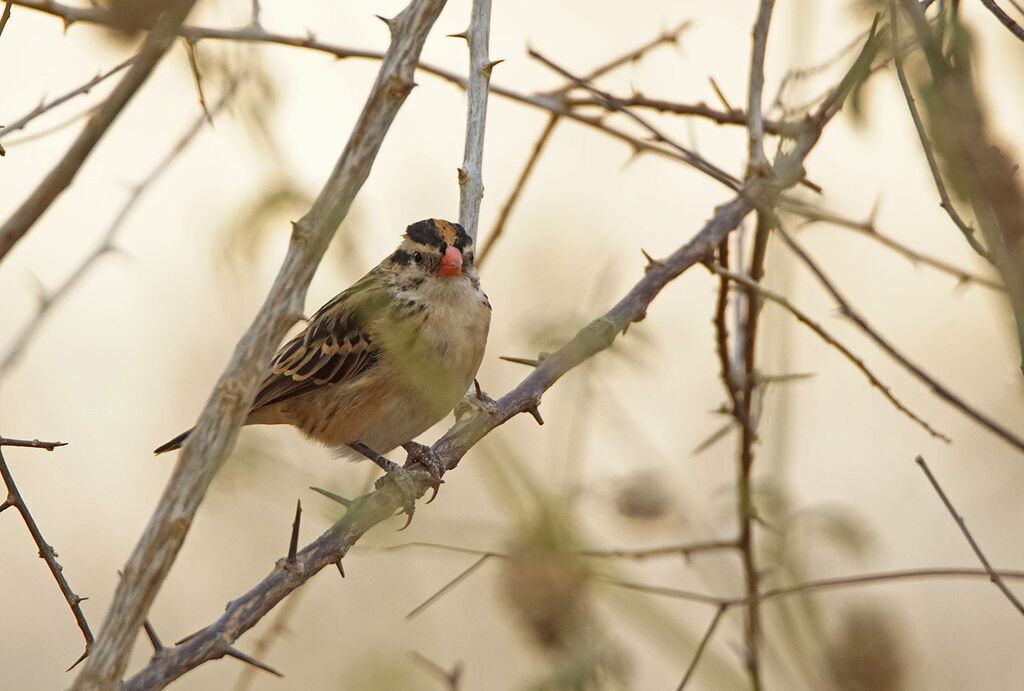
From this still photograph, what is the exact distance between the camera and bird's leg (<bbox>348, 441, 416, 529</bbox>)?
166 inches

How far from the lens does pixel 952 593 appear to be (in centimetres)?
651

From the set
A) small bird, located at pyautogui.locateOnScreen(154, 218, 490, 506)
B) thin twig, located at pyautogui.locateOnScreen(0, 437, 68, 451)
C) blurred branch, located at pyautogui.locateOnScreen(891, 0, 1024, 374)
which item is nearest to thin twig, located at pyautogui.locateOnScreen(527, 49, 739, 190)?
small bird, located at pyautogui.locateOnScreen(154, 218, 490, 506)

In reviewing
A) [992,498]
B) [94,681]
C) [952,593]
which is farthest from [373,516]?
[952,593]

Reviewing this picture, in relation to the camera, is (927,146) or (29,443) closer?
(927,146)

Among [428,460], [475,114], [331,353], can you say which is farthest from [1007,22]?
[331,353]

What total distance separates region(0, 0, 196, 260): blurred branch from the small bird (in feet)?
10.1

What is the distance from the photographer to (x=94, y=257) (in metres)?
4.04

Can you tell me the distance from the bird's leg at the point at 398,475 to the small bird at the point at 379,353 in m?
0.01

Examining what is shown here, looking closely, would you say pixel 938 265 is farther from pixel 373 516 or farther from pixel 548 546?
pixel 548 546

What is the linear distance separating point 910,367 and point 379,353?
2.80 m

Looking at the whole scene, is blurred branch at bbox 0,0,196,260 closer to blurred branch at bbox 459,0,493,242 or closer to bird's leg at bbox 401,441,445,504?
bird's leg at bbox 401,441,445,504

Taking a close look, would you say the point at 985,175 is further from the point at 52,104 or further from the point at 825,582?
the point at 52,104

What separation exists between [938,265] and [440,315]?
2.27 meters

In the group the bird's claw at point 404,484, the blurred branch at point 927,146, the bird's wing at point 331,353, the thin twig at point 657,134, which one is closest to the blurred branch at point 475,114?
the thin twig at point 657,134
